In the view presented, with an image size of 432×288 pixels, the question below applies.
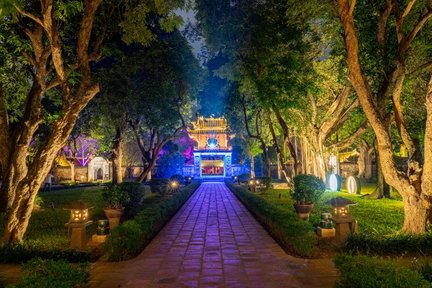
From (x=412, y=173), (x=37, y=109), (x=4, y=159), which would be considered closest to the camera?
(x=412, y=173)

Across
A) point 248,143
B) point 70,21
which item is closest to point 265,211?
point 70,21

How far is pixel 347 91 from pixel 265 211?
9.12 m

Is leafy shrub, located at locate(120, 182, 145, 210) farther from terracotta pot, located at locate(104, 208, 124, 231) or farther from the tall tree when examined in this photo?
the tall tree

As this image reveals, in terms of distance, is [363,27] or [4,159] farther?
[4,159]

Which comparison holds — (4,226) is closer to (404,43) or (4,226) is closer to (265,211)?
(265,211)

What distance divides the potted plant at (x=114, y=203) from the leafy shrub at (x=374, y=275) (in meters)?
7.03

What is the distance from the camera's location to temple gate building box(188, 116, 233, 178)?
4225cm

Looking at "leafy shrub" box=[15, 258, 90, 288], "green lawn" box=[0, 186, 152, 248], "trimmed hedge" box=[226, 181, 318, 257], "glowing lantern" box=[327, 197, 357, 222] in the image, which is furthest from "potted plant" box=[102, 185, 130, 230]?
"glowing lantern" box=[327, 197, 357, 222]

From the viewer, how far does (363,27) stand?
1102cm

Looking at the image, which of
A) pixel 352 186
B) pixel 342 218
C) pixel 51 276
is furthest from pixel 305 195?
pixel 352 186

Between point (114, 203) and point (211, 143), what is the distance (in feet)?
111

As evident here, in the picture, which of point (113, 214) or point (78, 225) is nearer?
point (78, 225)

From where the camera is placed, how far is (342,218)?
8094 millimetres

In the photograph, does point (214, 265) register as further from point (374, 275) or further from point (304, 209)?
point (304, 209)
